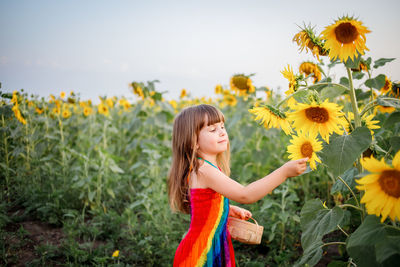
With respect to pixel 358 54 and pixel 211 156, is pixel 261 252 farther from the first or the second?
pixel 358 54

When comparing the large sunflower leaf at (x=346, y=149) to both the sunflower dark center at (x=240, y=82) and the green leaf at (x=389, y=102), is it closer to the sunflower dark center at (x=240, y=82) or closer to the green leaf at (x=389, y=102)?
the green leaf at (x=389, y=102)

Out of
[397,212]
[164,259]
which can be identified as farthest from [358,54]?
[164,259]

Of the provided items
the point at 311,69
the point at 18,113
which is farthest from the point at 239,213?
the point at 18,113

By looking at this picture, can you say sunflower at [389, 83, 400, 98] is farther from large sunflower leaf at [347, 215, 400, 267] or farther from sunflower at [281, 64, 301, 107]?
large sunflower leaf at [347, 215, 400, 267]

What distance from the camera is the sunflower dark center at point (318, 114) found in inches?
40.6

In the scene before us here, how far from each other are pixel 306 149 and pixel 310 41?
0.44 meters

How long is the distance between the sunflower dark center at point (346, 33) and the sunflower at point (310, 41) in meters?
0.07

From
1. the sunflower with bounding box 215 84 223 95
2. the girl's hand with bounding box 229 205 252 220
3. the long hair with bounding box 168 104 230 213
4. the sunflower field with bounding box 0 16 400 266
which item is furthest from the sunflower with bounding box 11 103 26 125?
the sunflower with bounding box 215 84 223 95

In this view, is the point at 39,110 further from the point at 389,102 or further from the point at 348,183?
the point at 389,102

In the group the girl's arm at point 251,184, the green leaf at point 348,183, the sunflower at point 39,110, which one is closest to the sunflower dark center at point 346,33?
the girl's arm at point 251,184

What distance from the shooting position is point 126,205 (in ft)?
9.67

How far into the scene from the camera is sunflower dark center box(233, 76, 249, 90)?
310 cm

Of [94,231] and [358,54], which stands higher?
[358,54]

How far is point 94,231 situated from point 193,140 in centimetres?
128
